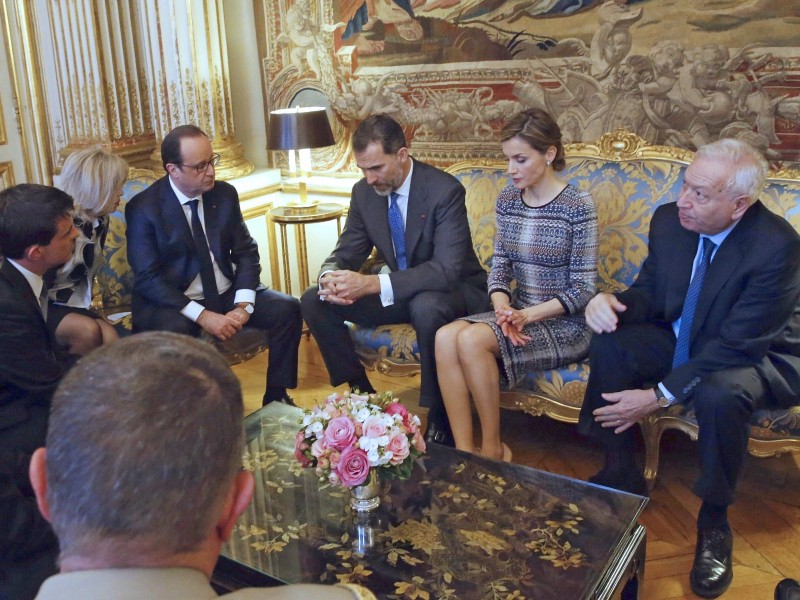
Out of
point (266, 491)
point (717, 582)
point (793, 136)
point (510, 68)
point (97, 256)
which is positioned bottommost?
point (717, 582)

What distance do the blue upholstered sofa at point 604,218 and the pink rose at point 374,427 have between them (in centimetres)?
113

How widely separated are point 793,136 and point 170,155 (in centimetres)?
273

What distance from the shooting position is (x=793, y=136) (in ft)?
12.1

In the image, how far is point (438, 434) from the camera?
3.50 meters

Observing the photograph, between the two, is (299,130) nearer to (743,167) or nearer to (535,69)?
(535,69)

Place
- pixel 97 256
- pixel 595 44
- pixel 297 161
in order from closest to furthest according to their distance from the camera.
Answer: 1. pixel 97 256
2. pixel 595 44
3. pixel 297 161

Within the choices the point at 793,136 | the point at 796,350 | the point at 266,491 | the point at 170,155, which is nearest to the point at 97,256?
the point at 170,155

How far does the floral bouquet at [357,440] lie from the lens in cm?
225

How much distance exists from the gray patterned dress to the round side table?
4.94 ft

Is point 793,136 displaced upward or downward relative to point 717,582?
upward

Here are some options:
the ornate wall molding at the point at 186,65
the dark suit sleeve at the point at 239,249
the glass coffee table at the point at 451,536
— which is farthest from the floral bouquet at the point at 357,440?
the ornate wall molding at the point at 186,65

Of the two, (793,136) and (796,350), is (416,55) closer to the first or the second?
(793,136)

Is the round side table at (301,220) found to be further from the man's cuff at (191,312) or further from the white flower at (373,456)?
the white flower at (373,456)

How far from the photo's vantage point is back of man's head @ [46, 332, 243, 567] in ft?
3.11
